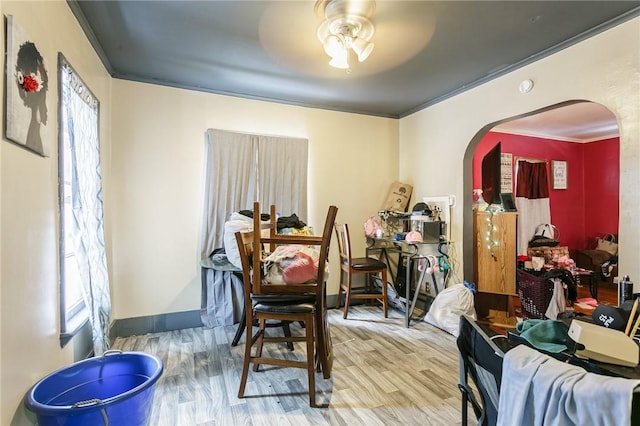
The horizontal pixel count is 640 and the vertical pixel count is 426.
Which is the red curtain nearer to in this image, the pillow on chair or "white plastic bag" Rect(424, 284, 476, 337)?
"white plastic bag" Rect(424, 284, 476, 337)

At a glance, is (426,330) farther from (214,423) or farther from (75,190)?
(75,190)

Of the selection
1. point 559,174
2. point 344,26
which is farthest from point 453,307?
point 559,174

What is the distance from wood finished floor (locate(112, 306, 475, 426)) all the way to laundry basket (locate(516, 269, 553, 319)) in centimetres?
119

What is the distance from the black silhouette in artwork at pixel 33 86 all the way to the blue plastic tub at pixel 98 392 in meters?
1.02

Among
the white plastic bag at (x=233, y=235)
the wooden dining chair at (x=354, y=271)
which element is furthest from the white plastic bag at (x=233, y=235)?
the wooden dining chair at (x=354, y=271)

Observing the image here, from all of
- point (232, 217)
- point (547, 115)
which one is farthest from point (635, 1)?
point (232, 217)

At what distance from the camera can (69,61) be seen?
5.81 feet

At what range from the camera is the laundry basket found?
3.27m

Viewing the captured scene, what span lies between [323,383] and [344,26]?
230cm

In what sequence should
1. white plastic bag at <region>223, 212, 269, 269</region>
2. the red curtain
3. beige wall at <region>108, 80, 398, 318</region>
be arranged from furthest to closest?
the red curtain → beige wall at <region>108, 80, 398, 318</region> → white plastic bag at <region>223, 212, 269, 269</region>

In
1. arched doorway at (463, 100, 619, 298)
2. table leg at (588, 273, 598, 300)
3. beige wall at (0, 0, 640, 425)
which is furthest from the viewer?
table leg at (588, 273, 598, 300)

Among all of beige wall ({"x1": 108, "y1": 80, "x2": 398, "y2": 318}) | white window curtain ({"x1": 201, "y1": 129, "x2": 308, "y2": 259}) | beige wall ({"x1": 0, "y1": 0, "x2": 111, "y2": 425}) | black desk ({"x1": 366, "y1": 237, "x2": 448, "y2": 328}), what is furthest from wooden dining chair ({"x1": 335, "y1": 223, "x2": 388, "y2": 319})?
beige wall ({"x1": 0, "y1": 0, "x2": 111, "y2": 425})

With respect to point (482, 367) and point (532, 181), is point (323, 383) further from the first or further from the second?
point (532, 181)

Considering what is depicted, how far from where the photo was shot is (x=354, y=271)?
337cm
